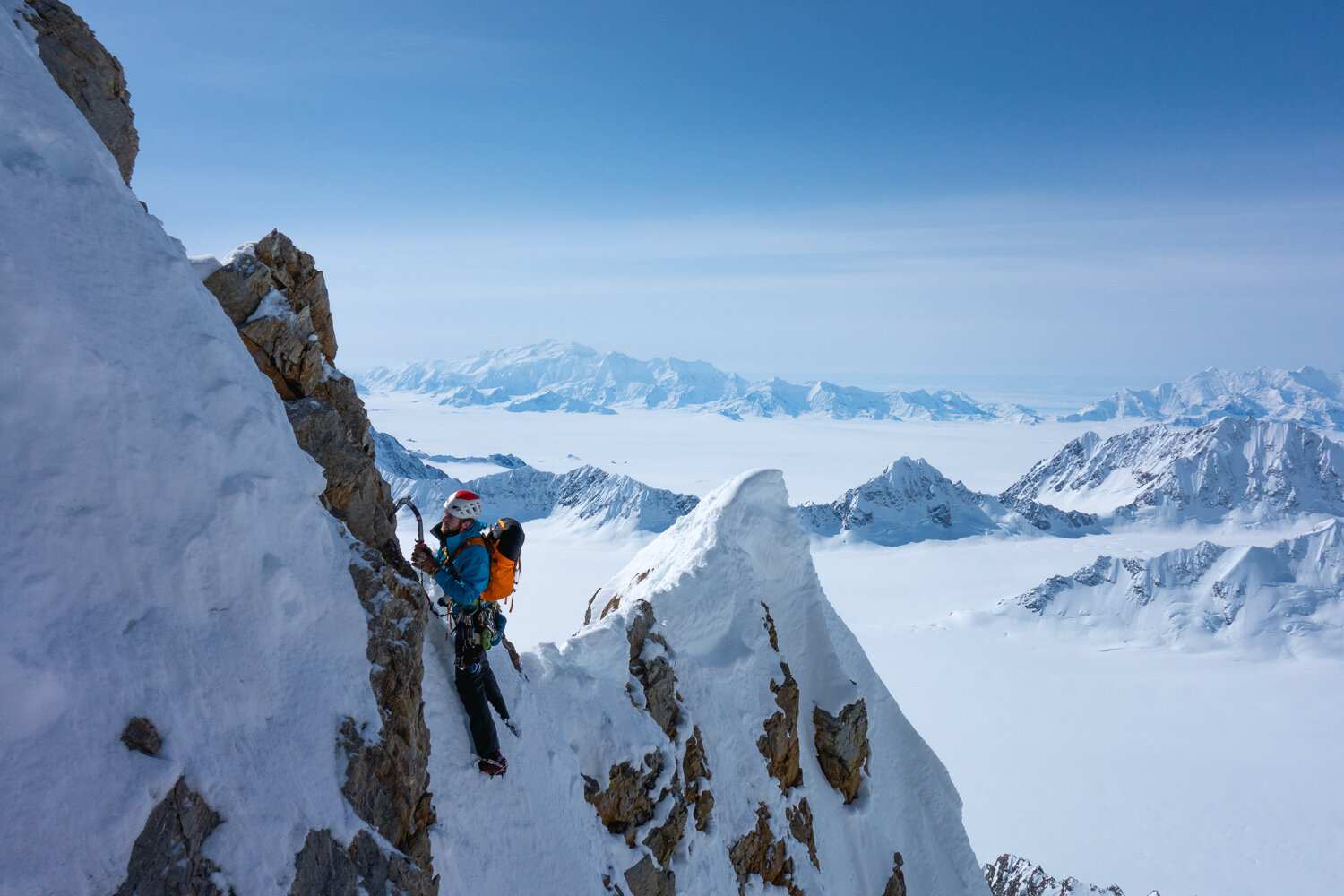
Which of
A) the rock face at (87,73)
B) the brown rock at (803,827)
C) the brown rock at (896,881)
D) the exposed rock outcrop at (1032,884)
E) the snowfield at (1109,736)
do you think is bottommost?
the snowfield at (1109,736)

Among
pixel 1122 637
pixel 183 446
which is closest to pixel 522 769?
pixel 183 446

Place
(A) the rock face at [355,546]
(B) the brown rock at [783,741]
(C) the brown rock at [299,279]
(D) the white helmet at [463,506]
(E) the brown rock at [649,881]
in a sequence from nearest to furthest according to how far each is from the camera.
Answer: (A) the rock face at [355,546]
(D) the white helmet at [463,506]
(C) the brown rock at [299,279]
(E) the brown rock at [649,881]
(B) the brown rock at [783,741]

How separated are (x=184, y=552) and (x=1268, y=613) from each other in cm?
21963

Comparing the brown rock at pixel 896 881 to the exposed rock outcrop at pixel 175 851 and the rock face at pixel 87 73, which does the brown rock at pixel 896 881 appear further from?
the rock face at pixel 87 73

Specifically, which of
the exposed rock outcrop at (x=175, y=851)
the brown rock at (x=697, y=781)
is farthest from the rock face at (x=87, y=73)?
the brown rock at (x=697, y=781)

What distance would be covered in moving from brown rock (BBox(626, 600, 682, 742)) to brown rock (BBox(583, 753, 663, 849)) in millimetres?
1310

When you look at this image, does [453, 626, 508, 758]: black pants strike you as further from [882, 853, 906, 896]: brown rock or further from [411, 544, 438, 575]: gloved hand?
[882, 853, 906, 896]: brown rock

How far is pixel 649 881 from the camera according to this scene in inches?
515

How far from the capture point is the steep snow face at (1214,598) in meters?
159

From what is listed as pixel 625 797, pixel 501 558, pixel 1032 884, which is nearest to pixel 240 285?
pixel 501 558

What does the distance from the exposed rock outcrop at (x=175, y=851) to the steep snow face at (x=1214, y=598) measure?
18652 centimetres

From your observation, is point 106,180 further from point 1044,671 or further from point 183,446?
point 1044,671

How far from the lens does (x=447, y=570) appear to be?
9.69m

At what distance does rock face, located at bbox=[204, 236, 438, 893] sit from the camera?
7.72m
